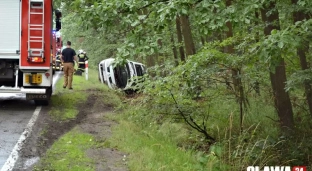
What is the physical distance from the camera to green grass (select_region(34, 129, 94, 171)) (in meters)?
6.24

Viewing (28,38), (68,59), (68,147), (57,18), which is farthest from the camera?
(68,59)

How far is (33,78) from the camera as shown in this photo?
35.3ft

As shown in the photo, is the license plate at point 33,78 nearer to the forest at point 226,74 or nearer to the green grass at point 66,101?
the green grass at point 66,101

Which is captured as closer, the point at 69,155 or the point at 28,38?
the point at 69,155

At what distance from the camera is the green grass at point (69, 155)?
20.5ft

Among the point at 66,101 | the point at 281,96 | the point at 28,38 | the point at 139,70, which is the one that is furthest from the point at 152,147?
the point at 139,70

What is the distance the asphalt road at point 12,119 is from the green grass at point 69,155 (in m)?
0.65

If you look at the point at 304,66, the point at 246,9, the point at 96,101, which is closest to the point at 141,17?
the point at 246,9

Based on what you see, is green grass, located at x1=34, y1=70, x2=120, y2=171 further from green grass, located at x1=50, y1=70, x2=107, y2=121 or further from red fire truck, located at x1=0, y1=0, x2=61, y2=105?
red fire truck, located at x1=0, y1=0, x2=61, y2=105

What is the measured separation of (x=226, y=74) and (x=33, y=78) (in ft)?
15.9

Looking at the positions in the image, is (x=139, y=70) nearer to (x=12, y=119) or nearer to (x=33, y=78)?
(x=33, y=78)

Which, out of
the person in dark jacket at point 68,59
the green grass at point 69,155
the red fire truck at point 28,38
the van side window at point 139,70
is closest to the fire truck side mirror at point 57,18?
the red fire truck at point 28,38

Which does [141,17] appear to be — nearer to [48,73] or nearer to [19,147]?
[19,147]

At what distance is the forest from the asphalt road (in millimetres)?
2352
